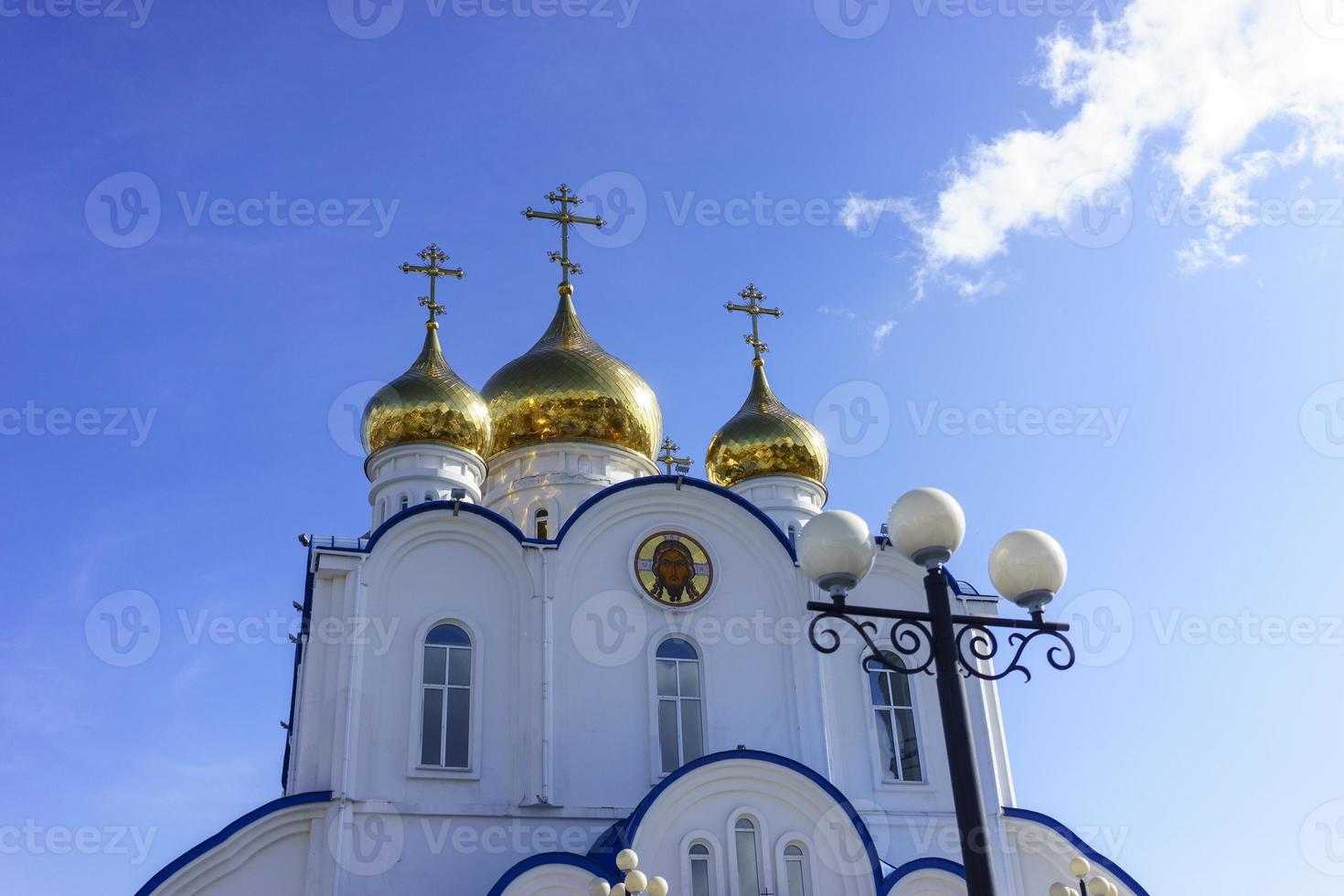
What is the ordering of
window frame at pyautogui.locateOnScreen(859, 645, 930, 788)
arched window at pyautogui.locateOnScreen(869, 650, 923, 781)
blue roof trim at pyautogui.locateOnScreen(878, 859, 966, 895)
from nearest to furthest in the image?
blue roof trim at pyautogui.locateOnScreen(878, 859, 966, 895) → window frame at pyautogui.locateOnScreen(859, 645, 930, 788) → arched window at pyautogui.locateOnScreen(869, 650, 923, 781)

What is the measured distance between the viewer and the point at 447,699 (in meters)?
13.2

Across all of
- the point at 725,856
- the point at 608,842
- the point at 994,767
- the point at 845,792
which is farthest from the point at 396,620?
the point at 994,767

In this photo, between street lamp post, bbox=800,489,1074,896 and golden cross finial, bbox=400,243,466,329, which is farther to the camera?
golden cross finial, bbox=400,243,466,329

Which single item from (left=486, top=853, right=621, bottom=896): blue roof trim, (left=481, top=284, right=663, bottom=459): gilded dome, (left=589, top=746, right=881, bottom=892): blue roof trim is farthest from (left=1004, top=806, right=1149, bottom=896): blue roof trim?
(left=481, top=284, right=663, bottom=459): gilded dome

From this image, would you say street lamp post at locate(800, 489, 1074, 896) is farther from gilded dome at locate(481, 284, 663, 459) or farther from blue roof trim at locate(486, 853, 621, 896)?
gilded dome at locate(481, 284, 663, 459)

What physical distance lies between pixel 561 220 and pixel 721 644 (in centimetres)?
766

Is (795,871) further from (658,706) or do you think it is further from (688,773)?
(658,706)

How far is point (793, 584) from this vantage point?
48.7ft

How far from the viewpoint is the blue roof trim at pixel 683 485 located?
47.1 feet

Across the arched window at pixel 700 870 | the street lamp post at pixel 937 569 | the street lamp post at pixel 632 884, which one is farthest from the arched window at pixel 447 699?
the street lamp post at pixel 937 569

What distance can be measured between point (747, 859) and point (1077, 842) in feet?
13.3

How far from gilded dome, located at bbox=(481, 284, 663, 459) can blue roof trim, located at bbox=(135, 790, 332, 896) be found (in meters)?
6.51

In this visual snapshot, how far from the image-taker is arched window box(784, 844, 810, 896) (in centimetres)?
1223

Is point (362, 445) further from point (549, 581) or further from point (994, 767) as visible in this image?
point (994, 767)
